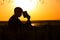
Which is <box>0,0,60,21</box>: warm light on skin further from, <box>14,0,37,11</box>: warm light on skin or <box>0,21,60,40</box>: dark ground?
<box>0,21,60,40</box>: dark ground

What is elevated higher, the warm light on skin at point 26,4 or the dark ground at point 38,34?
the warm light on skin at point 26,4

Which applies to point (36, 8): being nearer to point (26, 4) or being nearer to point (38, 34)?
point (26, 4)

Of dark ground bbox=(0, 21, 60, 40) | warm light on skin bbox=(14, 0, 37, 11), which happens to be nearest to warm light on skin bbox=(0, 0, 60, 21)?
warm light on skin bbox=(14, 0, 37, 11)

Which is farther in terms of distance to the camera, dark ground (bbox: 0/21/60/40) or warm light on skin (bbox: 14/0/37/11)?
warm light on skin (bbox: 14/0/37/11)

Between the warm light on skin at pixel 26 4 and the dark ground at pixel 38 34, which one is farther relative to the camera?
the warm light on skin at pixel 26 4

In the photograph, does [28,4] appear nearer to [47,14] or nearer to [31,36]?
[47,14]

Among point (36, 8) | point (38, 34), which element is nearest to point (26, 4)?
point (36, 8)

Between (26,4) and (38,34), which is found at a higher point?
(26,4)

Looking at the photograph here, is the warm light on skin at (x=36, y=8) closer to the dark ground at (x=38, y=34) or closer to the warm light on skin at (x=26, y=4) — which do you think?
the warm light on skin at (x=26, y=4)

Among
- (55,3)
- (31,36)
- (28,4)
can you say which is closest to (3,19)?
(28,4)

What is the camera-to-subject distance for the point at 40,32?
1464mm

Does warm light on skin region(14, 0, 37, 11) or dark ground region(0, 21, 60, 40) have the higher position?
warm light on skin region(14, 0, 37, 11)

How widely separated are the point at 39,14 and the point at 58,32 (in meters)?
1.12

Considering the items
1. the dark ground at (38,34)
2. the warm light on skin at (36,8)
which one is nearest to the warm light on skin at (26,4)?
the warm light on skin at (36,8)
